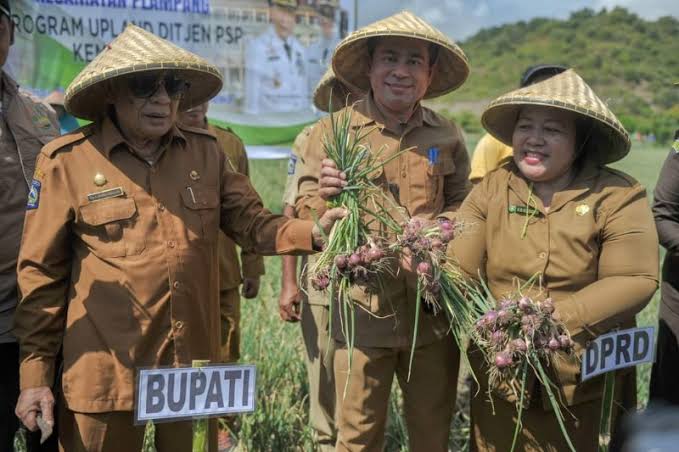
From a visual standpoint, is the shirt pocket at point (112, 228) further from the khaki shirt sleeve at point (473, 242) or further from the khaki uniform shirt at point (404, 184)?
the khaki shirt sleeve at point (473, 242)

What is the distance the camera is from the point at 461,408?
13.8 feet

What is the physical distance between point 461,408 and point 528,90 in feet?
7.18

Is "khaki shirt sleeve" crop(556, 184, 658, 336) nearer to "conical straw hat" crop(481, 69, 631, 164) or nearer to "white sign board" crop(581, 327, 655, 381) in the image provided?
"white sign board" crop(581, 327, 655, 381)

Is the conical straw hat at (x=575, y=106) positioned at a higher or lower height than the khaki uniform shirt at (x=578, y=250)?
higher

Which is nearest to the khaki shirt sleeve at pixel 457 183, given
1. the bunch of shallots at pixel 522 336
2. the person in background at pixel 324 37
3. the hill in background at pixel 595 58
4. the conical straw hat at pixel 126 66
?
the bunch of shallots at pixel 522 336

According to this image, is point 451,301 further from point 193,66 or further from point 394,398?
point 394,398

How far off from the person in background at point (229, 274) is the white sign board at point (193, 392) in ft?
5.17

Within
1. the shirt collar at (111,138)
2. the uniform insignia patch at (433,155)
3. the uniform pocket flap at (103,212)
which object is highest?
the shirt collar at (111,138)

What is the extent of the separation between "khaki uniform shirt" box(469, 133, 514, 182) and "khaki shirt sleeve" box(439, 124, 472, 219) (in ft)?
3.07

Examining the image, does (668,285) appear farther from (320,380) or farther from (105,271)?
(105,271)

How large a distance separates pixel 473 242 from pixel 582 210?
38 centimetres

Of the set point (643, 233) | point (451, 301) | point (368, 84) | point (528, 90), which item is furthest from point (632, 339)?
point (368, 84)

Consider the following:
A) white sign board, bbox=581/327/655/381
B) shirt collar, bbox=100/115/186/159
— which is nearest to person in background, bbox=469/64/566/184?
white sign board, bbox=581/327/655/381

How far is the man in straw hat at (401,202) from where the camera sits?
2.83 metres
